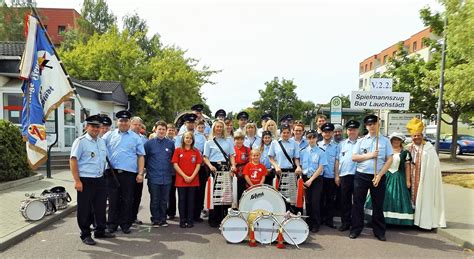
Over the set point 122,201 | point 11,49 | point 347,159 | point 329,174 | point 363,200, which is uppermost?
point 11,49

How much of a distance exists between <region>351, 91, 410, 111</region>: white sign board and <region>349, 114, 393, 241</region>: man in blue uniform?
1.65 metres

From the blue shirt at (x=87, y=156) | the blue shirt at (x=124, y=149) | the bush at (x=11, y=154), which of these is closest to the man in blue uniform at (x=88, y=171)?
the blue shirt at (x=87, y=156)

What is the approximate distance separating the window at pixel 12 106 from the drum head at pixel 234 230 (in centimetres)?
1360

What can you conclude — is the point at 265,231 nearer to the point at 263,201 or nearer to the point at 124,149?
the point at 263,201

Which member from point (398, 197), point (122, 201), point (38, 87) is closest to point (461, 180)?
point (398, 197)

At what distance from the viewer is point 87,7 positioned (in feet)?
152

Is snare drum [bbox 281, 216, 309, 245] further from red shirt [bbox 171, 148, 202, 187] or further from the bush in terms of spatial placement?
the bush

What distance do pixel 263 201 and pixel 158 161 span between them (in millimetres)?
2087

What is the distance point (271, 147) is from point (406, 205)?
273 cm

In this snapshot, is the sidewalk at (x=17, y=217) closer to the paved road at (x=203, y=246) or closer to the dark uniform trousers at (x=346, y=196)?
the paved road at (x=203, y=246)

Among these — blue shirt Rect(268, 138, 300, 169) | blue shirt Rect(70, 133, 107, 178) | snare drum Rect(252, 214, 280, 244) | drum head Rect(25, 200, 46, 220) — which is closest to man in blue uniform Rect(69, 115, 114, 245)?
blue shirt Rect(70, 133, 107, 178)

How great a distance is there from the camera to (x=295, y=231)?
585cm

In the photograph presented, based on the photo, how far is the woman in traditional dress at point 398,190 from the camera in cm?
694

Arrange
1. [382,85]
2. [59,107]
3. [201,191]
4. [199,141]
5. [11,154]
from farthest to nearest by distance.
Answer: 1. [59,107]
2. [11,154]
3. [382,85]
4. [199,141]
5. [201,191]
